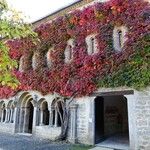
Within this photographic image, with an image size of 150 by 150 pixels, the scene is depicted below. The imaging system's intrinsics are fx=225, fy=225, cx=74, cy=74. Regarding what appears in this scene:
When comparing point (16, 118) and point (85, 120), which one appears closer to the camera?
point (85, 120)

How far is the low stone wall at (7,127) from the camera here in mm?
15258

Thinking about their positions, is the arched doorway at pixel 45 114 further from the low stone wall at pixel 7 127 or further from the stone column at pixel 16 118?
the low stone wall at pixel 7 127

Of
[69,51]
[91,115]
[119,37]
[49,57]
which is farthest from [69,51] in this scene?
[91,115]

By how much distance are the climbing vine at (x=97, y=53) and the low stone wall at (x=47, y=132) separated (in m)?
2.04

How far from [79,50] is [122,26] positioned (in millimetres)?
2586

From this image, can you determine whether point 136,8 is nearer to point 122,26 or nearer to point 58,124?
point 122,26

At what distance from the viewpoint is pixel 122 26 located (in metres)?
10.7

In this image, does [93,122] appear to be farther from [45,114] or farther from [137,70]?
[45,114]

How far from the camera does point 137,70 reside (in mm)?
9484

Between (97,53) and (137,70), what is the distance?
2.34 m

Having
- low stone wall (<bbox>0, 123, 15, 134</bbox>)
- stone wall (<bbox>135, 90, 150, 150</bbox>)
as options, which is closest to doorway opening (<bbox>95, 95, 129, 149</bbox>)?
stone wall (<bbox>135, 90, 150, 150</bbox>)

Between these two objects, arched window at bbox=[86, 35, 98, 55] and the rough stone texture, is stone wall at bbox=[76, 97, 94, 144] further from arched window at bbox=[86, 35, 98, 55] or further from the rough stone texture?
arched window at bbox=[86, 35, 98, 55]

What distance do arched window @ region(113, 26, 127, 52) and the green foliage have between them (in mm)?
1126

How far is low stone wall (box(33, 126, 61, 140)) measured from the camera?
12.2 metres
